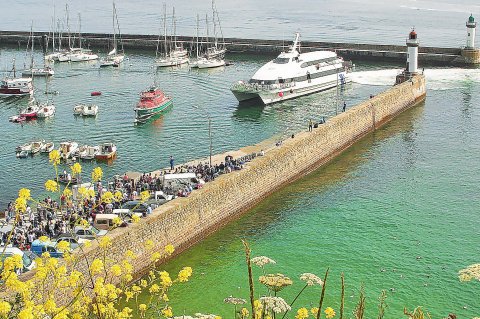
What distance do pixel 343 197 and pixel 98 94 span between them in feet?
110

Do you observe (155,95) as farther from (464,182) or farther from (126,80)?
(464,182)

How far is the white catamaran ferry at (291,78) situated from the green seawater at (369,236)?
1507cm

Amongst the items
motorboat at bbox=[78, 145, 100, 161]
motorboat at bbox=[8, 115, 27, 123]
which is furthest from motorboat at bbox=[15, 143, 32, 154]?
motorboat at bbox=[8, 115, 27, 123]

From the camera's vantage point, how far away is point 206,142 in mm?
49188

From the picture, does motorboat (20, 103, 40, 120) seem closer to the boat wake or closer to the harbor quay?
the boat wake

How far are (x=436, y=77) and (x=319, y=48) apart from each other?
1996cm

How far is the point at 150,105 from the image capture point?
56.5 metres

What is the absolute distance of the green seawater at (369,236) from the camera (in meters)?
26.3

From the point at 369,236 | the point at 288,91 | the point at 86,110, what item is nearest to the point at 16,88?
the point at 86,110

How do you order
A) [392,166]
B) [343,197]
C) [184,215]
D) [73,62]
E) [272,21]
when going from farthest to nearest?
[272,21]
[73,62]
[392,166]
[343,197]
[184,215]

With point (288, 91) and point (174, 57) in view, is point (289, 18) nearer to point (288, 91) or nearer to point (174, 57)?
point (174, 57)

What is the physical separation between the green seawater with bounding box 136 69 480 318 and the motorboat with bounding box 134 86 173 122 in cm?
1626

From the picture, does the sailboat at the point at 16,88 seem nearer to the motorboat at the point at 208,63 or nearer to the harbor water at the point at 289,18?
the motorboat at the point at 208,63

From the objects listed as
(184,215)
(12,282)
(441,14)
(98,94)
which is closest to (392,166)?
(184,215)
